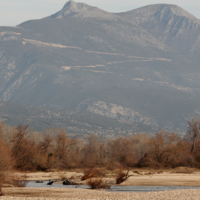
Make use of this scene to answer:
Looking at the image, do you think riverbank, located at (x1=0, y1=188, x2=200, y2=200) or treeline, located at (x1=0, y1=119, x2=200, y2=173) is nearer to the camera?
riverbank, located at (x1=0, y1=188, x2=200, y2=200)

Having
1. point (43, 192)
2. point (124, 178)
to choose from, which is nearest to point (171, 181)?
point (124, 178)

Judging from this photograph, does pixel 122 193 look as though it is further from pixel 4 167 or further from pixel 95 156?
pixel 95 156

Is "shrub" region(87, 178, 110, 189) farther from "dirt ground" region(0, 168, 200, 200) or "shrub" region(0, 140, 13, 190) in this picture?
"shrub" region(0, 140, 13, 190)

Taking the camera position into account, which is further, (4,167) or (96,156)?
(96,156)

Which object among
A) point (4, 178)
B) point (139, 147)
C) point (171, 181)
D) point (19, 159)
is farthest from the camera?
point (139, 147)

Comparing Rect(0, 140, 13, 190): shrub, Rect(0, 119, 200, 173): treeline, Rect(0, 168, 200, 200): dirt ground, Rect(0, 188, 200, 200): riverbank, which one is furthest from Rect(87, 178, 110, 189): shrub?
Rect(0, 119, 200, 173): treeline

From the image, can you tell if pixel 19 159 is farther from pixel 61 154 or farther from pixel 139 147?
pixel 139 147

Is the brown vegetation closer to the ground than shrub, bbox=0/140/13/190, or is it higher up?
closer to the ground

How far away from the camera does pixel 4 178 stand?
160 feet

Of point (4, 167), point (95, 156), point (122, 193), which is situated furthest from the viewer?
point (95, 156)

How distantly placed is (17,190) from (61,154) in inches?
1711

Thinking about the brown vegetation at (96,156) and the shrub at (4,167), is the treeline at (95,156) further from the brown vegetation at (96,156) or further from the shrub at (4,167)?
the shrub at (4,167)

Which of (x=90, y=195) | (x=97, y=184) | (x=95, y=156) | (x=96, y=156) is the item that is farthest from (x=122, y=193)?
(x=95, y=156)

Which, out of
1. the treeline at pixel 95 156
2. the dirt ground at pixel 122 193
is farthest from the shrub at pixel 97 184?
the treeline at pixel 95 156
